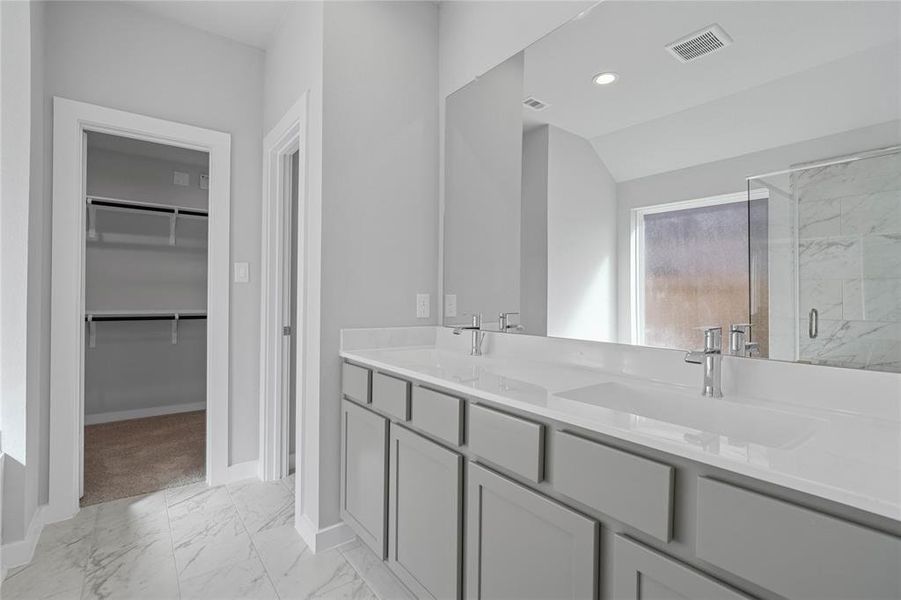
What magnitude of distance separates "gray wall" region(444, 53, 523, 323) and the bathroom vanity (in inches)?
13.6

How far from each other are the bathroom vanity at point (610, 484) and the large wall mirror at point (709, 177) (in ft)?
0.45

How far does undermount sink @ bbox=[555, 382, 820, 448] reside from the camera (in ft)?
3.24

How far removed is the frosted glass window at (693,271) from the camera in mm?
1206

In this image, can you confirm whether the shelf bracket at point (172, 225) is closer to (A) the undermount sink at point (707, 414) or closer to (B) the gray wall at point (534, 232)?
(B) the gray wall at point (534, 232)

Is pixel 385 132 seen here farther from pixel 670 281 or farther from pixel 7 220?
pixel 7 220

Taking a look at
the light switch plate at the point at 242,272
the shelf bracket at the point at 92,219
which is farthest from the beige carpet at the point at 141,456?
the shelf bracket at the point at 92,219

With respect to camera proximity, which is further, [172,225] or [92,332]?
[172,225]

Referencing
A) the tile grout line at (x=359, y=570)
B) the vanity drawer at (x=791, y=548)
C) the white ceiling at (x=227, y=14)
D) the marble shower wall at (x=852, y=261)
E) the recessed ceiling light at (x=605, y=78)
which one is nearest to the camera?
the vanity drawer at (x=791, y=548)

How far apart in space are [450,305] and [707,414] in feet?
4.47

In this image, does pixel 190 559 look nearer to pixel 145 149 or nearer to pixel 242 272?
pixel 242 272

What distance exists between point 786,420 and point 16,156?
2.87 meters

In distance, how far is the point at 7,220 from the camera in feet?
6.14

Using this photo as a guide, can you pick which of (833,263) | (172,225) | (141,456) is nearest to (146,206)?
(172,225)

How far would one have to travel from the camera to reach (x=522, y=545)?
1.14m
